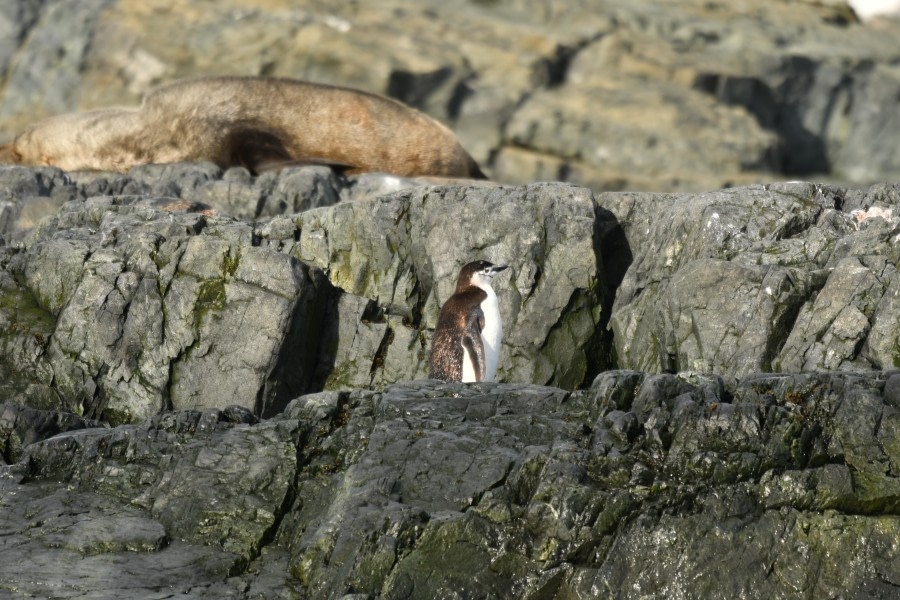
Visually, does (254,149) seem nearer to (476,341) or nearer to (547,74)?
(476,341)

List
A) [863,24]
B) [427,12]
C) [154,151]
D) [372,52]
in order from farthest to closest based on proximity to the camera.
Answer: [863,24], [427,12], [372,52], [154,151]

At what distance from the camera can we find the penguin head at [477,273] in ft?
36.3

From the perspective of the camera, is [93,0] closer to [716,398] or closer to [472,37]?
[472,37]

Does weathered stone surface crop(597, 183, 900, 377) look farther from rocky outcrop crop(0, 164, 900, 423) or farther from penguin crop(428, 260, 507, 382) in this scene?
penguin crop(428, 260, 507, 382)

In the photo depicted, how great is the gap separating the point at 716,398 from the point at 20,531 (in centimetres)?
413

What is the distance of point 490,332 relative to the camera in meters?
10.9

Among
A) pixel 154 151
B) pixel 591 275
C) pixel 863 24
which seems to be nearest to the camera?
pixel 591 275

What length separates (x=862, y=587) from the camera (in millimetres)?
6754

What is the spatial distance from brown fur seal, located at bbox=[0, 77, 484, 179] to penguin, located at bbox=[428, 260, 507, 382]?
5.34 metres

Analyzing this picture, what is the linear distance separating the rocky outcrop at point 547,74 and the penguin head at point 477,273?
18961 mm

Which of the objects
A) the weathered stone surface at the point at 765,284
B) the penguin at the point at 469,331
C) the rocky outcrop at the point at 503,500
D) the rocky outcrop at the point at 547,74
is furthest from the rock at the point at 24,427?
the rocky outcrop at the point at 547,74

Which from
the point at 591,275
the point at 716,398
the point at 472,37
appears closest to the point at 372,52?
the point at 472,37

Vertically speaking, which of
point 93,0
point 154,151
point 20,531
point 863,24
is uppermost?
point 20,531

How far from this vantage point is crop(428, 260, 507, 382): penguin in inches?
423
